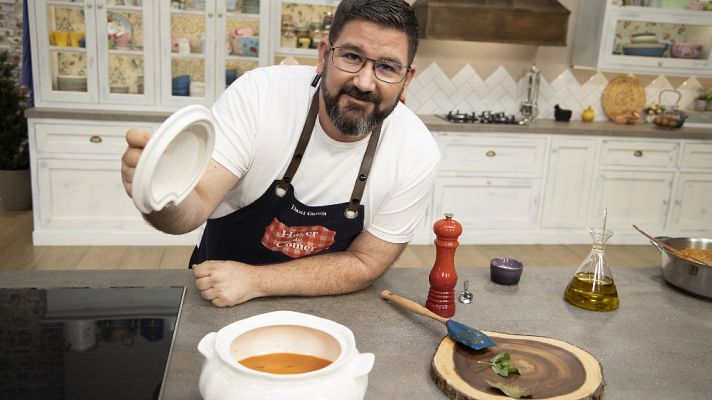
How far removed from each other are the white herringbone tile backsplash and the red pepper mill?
348 cm

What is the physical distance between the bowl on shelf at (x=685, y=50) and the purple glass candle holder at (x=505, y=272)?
3999 mm

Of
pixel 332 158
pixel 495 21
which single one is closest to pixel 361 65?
pixel 332 158

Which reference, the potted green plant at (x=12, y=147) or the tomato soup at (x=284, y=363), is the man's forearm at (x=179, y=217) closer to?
the tomato soup at (x=284, y=363)

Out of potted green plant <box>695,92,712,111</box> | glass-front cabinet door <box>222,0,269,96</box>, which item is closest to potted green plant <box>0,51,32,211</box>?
glass-front cabinet door <box>222,0,269,96</box>

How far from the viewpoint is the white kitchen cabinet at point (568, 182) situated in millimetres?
4453

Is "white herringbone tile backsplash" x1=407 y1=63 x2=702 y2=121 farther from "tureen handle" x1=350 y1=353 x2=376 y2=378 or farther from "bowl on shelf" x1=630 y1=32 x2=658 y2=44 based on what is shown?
"tureen handle" x1=350 y1=353 x2=376 y2=378

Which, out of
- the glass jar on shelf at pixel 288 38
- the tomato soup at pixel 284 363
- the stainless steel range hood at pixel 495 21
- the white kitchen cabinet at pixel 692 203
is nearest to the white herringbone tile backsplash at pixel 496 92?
the stainless steel range hood at pixel 495 21

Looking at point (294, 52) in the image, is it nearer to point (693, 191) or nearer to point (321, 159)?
point (321, 159)

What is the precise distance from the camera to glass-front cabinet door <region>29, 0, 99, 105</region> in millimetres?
3926

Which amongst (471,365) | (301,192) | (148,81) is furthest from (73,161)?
(471,365)

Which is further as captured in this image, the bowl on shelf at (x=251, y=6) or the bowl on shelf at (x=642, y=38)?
the bowl on shelf at (x=642, y=38)

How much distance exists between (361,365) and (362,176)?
2.62 feet

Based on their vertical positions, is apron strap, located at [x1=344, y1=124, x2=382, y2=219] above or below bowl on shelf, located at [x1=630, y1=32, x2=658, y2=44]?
below

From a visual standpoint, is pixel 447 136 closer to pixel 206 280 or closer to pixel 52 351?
pixel 206 280
